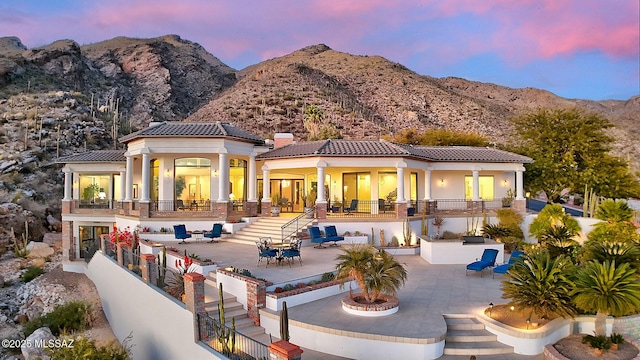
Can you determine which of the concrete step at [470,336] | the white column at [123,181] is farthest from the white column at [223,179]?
the concrete step at [470,336]

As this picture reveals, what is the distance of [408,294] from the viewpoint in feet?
36.3

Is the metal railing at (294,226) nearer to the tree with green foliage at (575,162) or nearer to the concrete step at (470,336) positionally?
the concrete step at (470,336)

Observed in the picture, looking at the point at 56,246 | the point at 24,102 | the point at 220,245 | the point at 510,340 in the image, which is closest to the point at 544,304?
the point at 510,340

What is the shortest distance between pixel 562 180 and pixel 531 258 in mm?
21228

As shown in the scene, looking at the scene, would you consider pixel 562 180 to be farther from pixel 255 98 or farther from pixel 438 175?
pixel 255 98

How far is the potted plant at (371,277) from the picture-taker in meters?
9.30

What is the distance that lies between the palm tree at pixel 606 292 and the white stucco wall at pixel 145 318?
747cm

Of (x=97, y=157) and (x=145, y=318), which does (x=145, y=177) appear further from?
(x=145, y=318)

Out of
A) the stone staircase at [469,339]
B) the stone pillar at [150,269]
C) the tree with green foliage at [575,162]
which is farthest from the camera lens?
the tree with green foliage at [575,162]

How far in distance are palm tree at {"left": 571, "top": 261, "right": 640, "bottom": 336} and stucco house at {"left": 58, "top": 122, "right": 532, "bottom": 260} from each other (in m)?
11.3

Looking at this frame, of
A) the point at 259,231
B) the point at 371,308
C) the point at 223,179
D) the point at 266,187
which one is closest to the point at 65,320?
the point at 259,231

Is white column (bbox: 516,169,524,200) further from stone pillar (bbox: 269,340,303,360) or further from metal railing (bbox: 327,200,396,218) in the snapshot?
stone pillar (bbox: 269,340,303,360)

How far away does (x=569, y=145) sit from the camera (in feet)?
92.2

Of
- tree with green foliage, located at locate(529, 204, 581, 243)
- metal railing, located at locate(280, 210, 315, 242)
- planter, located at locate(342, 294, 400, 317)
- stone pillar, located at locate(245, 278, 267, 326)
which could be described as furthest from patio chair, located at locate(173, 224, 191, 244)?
tree with green foliage, located at locate(529, 204, 581, 243)
